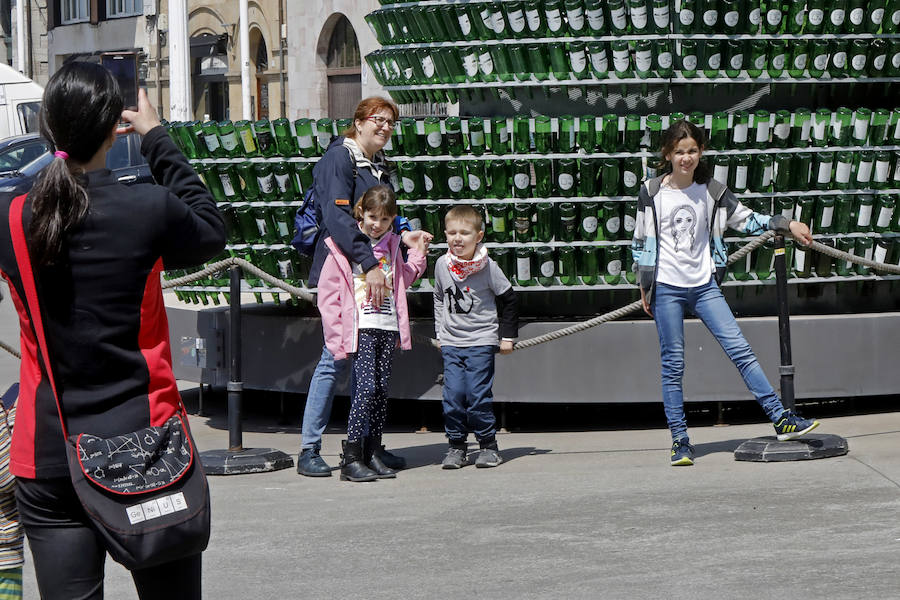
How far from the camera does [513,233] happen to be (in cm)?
850

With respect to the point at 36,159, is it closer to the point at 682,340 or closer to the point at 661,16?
the point at 661,16

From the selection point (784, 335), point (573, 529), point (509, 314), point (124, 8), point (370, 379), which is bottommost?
point (573, 529)

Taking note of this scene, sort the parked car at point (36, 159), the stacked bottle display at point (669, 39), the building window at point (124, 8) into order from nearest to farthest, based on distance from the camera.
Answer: the stacked bottle display at point (669, 39)
the parked car at point (36, 159)
the building window at point (124, 8)

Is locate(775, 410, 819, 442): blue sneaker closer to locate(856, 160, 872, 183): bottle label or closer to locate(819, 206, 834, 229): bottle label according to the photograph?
locate(819, 206, 834, 229): bottle label

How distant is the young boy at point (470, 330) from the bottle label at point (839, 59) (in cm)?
272

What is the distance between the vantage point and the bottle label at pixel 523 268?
849cm

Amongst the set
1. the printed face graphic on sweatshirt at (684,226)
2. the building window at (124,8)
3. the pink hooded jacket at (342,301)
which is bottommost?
the pink hooded jacket at (342,301)

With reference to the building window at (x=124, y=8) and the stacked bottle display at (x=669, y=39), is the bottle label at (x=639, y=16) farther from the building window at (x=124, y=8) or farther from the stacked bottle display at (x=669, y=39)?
the building window at (x=124, y=8)

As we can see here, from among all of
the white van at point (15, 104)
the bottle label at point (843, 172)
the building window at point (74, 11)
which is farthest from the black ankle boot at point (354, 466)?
the building window at point (74, 11)

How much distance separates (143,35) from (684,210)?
3950 cm

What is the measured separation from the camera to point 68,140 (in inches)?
130

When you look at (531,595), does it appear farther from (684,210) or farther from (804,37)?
(804,37)

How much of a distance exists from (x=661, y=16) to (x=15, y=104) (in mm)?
21142

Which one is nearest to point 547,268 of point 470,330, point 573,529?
point 470,330
